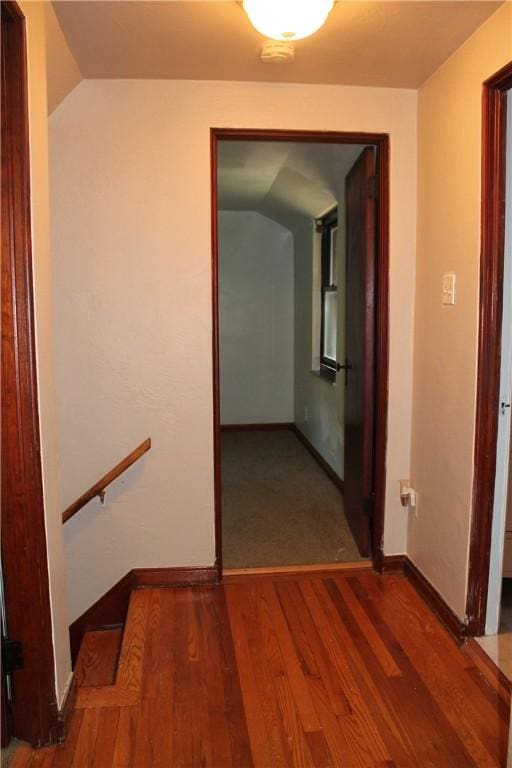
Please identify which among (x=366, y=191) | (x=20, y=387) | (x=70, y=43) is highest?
(x=70, y=43)

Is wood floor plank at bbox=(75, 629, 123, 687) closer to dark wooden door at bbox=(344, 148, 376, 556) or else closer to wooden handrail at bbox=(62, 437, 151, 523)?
wooden handrail at bbox=(62, 437, 151, 523)

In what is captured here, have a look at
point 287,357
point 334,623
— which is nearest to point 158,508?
point 334,623

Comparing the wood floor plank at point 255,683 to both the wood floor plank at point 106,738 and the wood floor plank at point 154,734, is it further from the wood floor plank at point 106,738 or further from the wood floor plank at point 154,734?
the wood floor plank at point 106,738

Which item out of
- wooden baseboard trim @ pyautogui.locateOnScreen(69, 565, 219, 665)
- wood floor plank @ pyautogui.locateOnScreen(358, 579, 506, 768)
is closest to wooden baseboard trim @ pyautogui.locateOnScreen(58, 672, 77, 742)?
wooden baseboard trim @ pyautogui.locateOnScreen(69, 565, 219, 665)

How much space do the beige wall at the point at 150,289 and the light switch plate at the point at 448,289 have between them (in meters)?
0.35

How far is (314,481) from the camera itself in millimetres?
4520

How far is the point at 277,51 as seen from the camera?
2191 millimetres

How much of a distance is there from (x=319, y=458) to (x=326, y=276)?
1.55m

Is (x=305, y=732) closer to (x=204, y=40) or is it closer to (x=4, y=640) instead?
(x=4, y=640)

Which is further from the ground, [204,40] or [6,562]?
[204,40]

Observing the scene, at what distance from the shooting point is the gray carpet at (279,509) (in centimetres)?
319

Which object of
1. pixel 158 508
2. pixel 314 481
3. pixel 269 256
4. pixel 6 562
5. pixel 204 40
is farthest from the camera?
pixel 269 256

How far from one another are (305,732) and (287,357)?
4.63m

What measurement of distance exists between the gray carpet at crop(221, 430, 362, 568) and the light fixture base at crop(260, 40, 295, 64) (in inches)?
89.7
